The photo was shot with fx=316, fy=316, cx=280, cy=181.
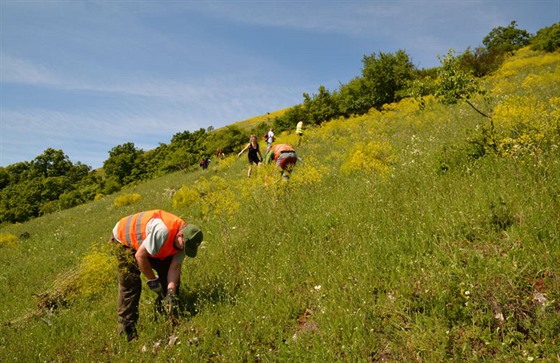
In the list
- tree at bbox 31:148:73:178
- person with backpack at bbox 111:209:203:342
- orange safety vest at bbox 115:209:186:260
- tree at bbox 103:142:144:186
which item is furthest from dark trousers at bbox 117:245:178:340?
tree at bbox 31:148:73:178

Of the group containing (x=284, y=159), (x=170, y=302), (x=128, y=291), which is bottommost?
(x=170, y=302)

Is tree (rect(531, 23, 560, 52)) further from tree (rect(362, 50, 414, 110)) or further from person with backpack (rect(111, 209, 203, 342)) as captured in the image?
person with backpack (rect(111, 209, 203, 342))

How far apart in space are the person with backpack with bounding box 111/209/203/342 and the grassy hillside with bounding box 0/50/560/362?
0.99ft

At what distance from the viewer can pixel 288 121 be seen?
4006 centimetres

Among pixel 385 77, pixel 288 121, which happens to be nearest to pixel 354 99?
pixel 385 77

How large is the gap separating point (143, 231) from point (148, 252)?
0.39 metres

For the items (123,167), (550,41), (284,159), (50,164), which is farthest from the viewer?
(50,164)

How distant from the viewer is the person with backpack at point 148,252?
14.6ft

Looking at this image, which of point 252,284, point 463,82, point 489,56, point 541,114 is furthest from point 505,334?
point 489,56

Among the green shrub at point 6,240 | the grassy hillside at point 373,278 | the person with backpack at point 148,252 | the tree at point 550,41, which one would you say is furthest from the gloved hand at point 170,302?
the tree at point 550,41

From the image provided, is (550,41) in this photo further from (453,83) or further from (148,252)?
(148,252)

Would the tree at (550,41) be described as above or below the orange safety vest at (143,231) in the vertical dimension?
above

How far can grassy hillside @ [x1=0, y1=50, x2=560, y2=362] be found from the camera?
2893mm

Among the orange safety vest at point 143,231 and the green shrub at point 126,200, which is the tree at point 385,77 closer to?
the green shrub at point 126,200
